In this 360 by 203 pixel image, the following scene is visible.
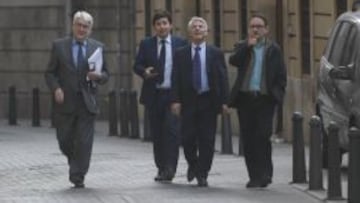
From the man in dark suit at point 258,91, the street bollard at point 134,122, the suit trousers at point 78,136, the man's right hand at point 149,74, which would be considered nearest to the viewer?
the man in dark suit at point 258,91

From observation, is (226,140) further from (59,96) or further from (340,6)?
(59,96)

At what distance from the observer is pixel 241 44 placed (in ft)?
43.9

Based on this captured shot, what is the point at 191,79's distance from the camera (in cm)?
1363

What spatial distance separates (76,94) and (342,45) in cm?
358

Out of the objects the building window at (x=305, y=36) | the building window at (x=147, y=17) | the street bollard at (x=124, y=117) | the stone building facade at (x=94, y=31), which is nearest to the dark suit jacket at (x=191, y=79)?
the building window at (x=305, y=36)

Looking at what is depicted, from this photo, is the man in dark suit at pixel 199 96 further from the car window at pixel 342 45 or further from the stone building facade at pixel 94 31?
the stone building facade at pixel 94 31

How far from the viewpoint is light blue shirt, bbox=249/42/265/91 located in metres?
13.3

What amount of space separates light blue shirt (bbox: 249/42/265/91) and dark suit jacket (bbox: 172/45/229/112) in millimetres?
433

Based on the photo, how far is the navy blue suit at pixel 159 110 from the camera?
14.0m

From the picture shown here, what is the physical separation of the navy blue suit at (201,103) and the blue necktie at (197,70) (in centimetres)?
4

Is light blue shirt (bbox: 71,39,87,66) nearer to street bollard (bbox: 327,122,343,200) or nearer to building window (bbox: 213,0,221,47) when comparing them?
street bollard (bbox: 327,122,343,200)

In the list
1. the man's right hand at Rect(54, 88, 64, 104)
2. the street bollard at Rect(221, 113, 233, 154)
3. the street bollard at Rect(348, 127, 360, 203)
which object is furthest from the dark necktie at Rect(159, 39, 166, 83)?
the street bollard at Rect(221, 113, 233, 154)

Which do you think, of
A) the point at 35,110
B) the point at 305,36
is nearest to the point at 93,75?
Answer: the point at 305,36

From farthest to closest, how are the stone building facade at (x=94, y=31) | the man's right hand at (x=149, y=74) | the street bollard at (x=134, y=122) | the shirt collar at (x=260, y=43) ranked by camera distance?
the stone building facade at (x=94, y=31), the street bollard at (x=134, y=122), the man's right hand at (x=149, y=74), the shirt collar at (x=260, y=43)
